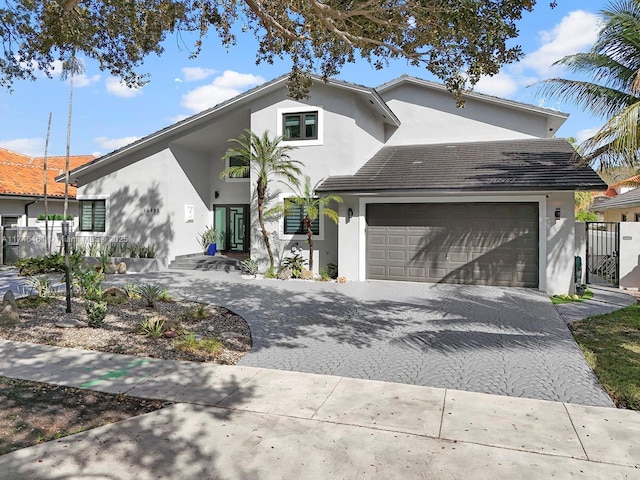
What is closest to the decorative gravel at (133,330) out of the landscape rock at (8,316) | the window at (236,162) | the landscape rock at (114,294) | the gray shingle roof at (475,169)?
the landscape rock at (8,316)

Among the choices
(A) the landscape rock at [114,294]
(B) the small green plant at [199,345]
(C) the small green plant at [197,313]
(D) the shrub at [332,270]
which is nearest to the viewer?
(B) the small green plant at [199,345]

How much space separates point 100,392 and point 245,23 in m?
8.93

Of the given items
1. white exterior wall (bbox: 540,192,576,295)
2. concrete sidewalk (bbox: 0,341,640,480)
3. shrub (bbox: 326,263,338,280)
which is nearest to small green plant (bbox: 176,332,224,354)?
concrete sidewalk (bbox: 0,341,640,480)

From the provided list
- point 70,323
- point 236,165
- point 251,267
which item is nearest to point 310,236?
point 251,267

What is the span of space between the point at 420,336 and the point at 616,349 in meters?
3.36

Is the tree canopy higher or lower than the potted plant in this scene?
higher

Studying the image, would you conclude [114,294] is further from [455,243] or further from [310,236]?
[455,243]

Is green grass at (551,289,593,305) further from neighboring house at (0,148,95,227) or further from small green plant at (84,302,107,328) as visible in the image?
neighboring house at (0,148,95,227)

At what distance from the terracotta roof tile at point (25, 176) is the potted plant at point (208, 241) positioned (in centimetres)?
1002

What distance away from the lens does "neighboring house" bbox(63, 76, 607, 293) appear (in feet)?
45.4

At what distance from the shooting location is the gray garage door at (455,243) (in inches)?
549

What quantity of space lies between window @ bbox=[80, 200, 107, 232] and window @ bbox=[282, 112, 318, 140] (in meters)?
9.29

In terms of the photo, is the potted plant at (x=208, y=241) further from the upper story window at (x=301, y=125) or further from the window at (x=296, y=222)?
the upper story window at (x=301, y=125)

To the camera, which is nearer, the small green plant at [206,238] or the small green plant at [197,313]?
the small green plant at [197,313]
